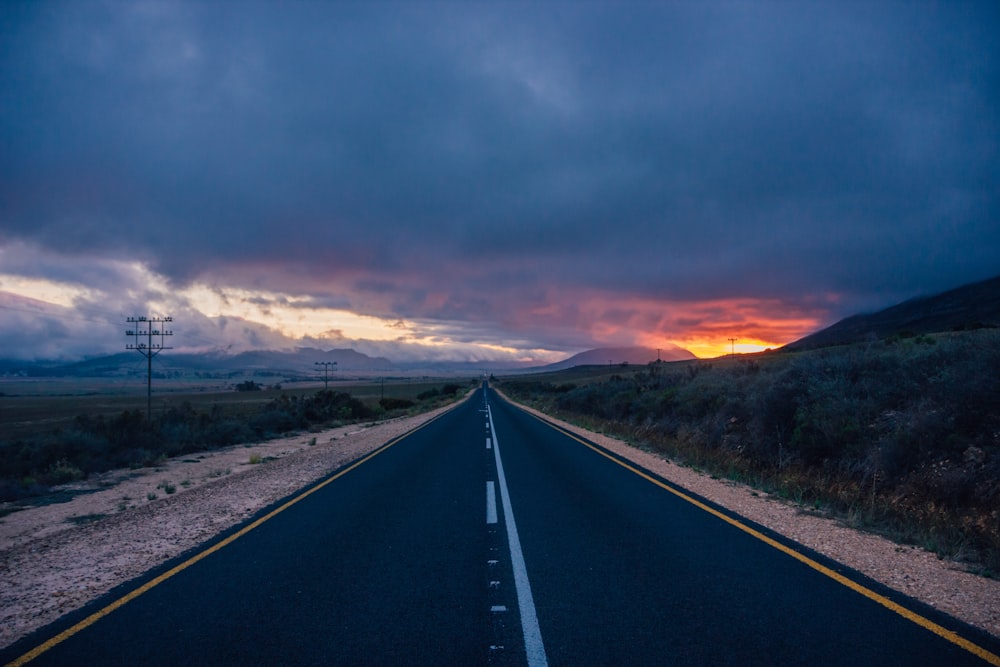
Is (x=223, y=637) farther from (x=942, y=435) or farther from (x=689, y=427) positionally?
(x=689, y=427)

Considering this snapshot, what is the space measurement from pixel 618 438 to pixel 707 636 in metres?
17.8

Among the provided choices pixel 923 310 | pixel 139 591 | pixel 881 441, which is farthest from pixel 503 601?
pixel 923 310

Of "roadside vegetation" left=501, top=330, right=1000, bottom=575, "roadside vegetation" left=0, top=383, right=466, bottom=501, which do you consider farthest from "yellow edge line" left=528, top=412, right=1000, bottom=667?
"roadside vegetation" left=0, top=383, right=466, bottom=501

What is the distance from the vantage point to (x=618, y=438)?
859 inches

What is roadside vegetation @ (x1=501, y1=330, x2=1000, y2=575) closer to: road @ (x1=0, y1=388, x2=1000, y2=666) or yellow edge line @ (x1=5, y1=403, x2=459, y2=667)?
road @ (x1=0, y1=388, x2=1000, y2=666)

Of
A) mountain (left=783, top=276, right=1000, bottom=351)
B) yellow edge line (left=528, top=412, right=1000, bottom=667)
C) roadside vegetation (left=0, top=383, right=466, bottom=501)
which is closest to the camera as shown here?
yellow edge line (left=528, top=412, right=1000, bottom=667)

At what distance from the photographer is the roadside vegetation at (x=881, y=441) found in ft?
26.8

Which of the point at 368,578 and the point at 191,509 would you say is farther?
the point at 191,509

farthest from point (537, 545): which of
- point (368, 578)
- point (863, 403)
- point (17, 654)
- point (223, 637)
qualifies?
point (863, 403)

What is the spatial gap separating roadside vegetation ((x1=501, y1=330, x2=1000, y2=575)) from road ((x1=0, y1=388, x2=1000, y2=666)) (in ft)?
8.32

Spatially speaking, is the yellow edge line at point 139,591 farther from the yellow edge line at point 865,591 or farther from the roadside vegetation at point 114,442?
the yellow edge line at point 865,591

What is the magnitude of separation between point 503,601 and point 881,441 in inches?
352

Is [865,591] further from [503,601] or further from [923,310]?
[923,310]

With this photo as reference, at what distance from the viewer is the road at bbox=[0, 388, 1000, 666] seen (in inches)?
163
